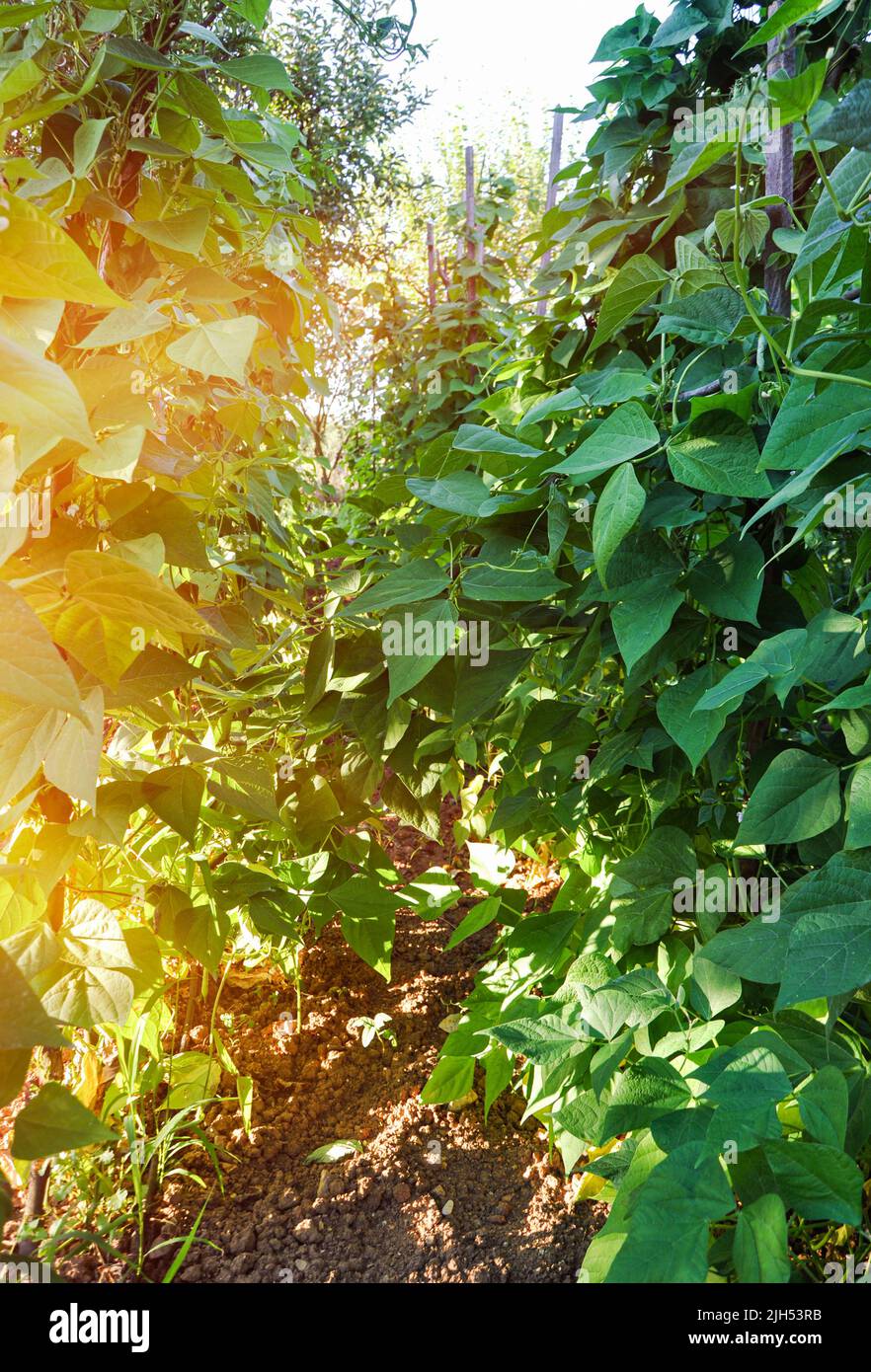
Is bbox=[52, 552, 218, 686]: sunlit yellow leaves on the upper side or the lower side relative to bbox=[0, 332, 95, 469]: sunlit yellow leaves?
lower

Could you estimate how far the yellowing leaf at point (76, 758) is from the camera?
0.63 meters

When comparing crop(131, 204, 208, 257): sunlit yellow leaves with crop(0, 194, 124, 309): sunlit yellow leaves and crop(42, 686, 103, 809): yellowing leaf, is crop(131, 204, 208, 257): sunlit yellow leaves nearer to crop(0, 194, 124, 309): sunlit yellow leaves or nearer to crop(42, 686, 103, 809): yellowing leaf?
crop(0, 194, 124, 309): sunlit yellow leaves

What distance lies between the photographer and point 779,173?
0.91 meters

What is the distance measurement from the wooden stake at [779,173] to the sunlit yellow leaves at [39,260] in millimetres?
697

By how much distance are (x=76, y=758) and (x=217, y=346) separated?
36 cm

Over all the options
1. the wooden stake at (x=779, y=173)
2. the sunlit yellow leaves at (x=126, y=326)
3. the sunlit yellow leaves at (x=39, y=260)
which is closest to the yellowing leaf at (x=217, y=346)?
the sunlit yellow leaves at (x=126, y=326)

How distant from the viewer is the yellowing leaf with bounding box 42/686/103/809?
2.06ft

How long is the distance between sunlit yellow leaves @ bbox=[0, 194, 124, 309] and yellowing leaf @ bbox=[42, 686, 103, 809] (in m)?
0.29

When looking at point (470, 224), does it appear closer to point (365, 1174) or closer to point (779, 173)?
point (779, 173)

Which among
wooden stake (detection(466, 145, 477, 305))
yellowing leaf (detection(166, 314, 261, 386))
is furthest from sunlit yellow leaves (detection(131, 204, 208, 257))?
wooden stake (detection(466, 145, 477, 305))

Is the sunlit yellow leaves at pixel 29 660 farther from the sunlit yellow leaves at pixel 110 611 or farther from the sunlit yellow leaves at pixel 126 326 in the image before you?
the sunlit yellow leaves at pixel 126 326

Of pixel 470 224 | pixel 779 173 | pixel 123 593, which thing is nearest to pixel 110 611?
pixel 123 593
